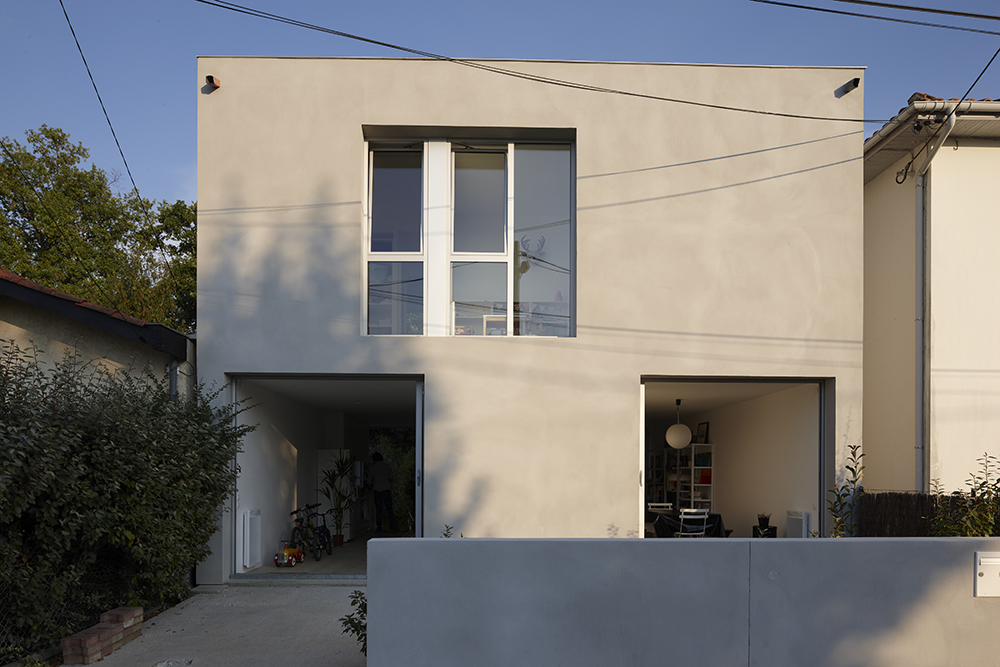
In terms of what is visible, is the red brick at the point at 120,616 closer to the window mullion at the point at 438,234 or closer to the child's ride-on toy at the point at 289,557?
the child's ride-on toy at the point at 289,557

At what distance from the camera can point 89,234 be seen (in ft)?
71.6

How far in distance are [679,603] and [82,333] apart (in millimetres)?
5995

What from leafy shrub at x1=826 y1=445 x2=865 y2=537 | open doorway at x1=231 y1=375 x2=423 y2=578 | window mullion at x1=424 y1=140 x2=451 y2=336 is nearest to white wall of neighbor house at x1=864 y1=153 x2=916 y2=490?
leafy shrub at x1=826 y1=445 x2=865 y2=537

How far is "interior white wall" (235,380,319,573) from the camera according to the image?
772 centimetres

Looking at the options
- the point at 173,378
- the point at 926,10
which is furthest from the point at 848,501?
the point at 173,378

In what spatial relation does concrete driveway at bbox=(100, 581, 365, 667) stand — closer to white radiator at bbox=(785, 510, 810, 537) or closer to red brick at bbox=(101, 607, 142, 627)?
red brick at bbox=(101, 607, 142, 627)

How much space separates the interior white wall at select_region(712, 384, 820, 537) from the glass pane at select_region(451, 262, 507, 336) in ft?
12.3

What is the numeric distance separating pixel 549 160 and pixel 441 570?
517cm

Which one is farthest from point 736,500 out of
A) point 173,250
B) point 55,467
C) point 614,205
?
point 173,250

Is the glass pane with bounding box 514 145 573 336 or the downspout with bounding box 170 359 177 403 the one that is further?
the glass pane with bounding box 514 145 573 336

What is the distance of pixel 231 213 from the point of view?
24.0ft

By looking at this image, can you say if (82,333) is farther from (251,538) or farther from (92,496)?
(251,538)

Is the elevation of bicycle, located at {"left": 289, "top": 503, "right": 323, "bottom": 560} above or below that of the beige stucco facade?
below

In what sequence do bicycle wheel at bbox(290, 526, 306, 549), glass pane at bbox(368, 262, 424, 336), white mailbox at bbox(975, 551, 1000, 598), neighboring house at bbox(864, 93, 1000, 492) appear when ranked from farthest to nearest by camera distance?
bicycle wheel at bbox(290, 526, 306, 549) → neighboring house at bbox(864, 93, 1000, 492) → glass pane at bbox(368, 262, 424, 336) → white mailbox at bbox(975, 551, 1000, 598)
